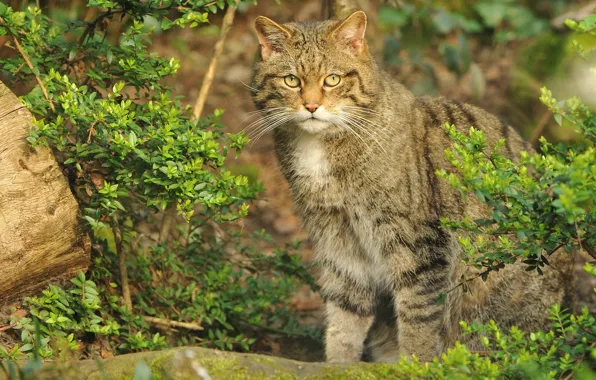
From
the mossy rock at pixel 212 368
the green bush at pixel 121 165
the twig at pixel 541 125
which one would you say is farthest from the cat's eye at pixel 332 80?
the twig at pixel 541 125

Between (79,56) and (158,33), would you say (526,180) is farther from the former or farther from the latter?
(158,33)

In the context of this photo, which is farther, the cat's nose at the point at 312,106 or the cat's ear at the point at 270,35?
the cat's ear at the point at 270,35

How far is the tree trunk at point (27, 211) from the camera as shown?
3.96 m

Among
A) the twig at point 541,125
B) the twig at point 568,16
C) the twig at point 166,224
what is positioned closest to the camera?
the twig at point 166,224

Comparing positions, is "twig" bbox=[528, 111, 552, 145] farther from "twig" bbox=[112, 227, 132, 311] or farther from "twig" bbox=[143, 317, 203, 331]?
"twig" bbox=[112, 227, 132, 311]

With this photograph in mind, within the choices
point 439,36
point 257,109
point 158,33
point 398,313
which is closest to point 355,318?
point 398,313

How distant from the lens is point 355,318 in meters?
4.97

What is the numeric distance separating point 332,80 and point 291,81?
23 cm

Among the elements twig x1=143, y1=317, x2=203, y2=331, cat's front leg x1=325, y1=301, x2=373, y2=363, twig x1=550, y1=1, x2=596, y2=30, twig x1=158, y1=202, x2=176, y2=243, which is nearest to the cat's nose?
cat's front leg x1=325, y1=301, x2=373, y2=363

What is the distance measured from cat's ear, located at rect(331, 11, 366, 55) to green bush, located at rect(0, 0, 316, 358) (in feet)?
2.35

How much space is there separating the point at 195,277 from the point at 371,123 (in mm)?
1572

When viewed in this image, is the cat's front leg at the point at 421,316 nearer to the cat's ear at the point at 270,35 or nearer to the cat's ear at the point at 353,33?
the cat's ear at the point at 353,33

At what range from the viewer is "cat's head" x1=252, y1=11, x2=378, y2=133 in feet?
14.8

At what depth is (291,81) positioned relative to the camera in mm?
4637
